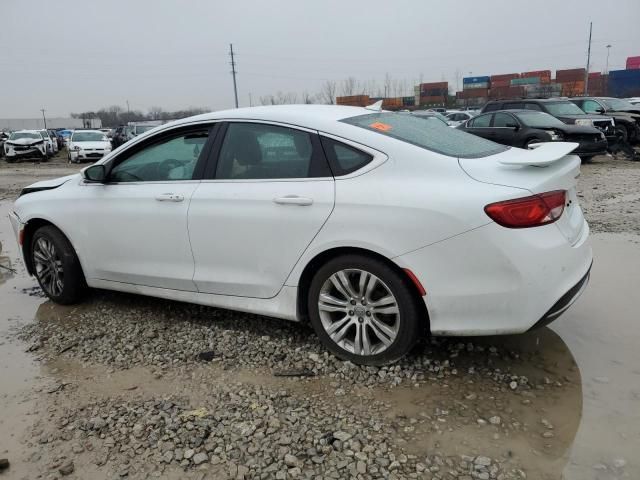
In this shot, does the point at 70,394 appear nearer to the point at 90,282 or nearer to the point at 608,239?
the point at 90,282

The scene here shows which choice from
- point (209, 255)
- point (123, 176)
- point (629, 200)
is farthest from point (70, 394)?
point (629, 200)

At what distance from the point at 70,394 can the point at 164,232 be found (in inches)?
48.9

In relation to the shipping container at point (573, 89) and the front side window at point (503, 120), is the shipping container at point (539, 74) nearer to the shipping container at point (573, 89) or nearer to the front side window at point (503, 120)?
the shipping container at point (573, 89)

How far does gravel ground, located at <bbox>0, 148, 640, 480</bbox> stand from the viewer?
8.09 ft

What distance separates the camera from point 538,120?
44.3ft

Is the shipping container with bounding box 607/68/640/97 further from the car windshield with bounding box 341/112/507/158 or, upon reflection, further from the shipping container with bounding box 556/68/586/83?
the car windshield with bounding box 341/112/507/158

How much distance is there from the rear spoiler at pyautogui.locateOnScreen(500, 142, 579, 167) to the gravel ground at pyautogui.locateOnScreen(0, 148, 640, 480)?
4.15 feet

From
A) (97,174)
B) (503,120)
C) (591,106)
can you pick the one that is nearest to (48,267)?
(97,174)

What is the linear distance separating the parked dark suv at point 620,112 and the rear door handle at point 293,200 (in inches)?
586

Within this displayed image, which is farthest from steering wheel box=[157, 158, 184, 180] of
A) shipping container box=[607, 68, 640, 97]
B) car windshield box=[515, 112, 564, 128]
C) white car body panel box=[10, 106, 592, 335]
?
shipping container box=[607, 68, 640, 97]

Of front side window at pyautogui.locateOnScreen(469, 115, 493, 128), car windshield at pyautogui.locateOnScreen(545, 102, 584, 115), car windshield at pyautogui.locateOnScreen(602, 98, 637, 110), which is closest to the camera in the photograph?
front side window at pyautogui.locateOnScreen(469, 115, 493, 128)

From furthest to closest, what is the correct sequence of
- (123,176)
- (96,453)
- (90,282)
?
(90,282) → (123,176) → (96,453)

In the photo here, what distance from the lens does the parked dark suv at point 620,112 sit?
51.3ft

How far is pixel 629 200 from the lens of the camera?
28.3ft
